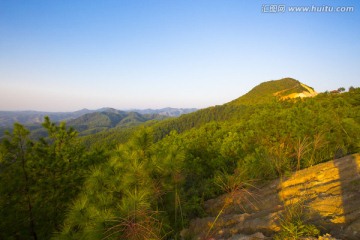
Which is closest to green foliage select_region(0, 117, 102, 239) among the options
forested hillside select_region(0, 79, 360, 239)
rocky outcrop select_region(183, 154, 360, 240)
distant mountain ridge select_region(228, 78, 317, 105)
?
forested hillside select_region(0, 79, 360, 239)

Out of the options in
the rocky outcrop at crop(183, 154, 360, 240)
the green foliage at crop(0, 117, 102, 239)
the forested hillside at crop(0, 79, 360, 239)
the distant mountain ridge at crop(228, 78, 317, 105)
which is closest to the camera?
the rocky outcrop at crop(183, 154, 360, 240)

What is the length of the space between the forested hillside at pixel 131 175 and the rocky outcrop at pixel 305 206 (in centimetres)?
50

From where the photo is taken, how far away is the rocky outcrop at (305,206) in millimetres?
3475

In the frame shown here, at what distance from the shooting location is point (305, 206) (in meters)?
3.84

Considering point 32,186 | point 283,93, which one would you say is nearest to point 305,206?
point 32,186

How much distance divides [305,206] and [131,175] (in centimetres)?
375

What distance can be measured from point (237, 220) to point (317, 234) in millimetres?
1995

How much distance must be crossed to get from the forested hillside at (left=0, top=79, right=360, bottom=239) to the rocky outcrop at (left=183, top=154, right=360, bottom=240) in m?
0.50

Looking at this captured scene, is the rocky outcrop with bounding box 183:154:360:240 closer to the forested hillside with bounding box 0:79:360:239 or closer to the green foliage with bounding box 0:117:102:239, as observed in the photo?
the forested hillside with bounding box 0:79:360:239

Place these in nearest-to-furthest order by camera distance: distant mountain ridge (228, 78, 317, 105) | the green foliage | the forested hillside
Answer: the forested hillside
the green foliage
distant mountain ridge (228, 78, 317, 105)

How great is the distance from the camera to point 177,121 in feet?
437

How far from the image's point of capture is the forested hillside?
12.6 ft

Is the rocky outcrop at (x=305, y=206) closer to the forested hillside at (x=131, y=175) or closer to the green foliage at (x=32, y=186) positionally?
the forested hillside at (x=131, y=175)

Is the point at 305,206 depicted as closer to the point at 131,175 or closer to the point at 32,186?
the point at 131,175
